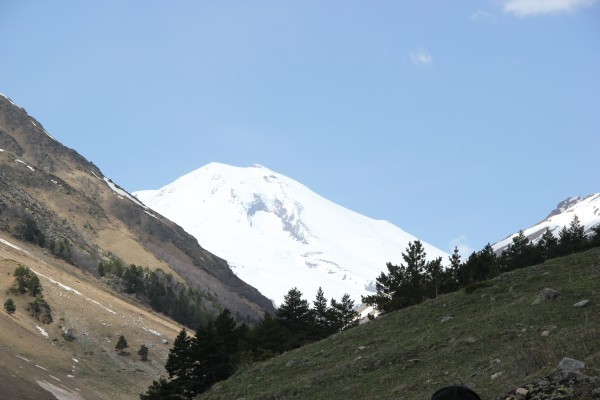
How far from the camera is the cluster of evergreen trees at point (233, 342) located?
58.8 m

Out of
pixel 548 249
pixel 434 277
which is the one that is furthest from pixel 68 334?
pixel 548 249

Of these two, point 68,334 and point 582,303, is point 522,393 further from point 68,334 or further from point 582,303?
point 68,334

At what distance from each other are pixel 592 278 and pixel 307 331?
38519 millimetres

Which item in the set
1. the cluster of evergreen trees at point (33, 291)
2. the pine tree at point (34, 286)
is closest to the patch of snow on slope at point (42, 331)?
the cluster of evergreen trees at point (33, 291)

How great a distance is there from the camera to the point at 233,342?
225 ft


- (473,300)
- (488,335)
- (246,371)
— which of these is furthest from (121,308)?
(488,335)

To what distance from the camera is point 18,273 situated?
12950 cm

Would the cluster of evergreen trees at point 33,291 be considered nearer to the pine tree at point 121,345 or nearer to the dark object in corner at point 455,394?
the pine tree at point 121,345

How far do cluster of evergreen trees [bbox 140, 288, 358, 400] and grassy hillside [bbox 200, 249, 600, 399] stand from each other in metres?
12.3

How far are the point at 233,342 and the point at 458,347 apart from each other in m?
40.3

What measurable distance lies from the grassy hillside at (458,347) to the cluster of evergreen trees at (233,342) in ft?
40.4

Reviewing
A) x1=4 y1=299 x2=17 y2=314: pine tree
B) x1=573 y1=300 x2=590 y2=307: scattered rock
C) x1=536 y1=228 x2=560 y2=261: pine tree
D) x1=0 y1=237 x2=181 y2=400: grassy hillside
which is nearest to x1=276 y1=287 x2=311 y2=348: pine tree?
x1=0 y1=237 x2=181 y2=400: grassy hillside

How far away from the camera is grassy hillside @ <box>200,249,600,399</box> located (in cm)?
2384

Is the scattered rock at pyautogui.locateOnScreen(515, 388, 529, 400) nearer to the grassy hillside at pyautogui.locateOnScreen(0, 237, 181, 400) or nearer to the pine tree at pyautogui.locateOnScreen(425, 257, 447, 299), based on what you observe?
the pine tree at pyautogui.locateOnScreen(425, 257, 447, 299)
